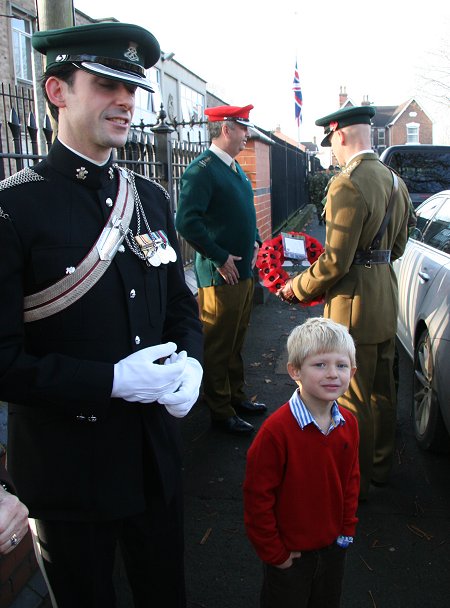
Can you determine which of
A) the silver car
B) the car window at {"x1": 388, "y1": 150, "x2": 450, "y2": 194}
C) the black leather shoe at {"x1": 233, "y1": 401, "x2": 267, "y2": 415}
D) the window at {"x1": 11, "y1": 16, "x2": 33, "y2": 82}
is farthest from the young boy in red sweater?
the window at {"x1": 11, "y1": 16, "x2": 33, "y2": 82}

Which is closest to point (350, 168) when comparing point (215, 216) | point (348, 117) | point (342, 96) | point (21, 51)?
point (348, 117)

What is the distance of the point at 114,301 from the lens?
1.73 m

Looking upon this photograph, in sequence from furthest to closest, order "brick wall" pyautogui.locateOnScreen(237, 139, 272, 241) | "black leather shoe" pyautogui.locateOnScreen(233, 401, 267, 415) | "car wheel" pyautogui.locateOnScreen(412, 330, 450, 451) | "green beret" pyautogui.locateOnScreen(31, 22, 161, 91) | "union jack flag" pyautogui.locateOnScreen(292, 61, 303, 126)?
"union jack flag" pyautogui.locateOnScreen(292, 61, 303, 126)
"brick wall" pyautogui.locateOnScreen(237, 139, 272, 241)
"black leather shoe" pyautogui.locateOnScreen(233, 401, 267, 415)
"car wheel" pyautogui.locateOnScreen(412, 330, 450, 451)
"green beret" pyautogui.locateOnScreen(31, 22, 161, 91)

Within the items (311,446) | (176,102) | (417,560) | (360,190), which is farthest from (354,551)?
(176,102)

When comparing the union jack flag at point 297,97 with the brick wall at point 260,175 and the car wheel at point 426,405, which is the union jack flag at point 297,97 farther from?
the car wheel at point 426,405

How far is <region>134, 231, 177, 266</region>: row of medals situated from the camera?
1.84 metres

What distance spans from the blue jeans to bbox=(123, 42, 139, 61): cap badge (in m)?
1.70

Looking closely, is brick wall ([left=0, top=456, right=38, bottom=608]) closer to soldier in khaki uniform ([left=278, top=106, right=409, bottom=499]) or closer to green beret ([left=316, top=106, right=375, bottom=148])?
soldier in khaki uniform ([left=278, top=106, right=409, bottom=499])

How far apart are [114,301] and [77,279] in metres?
0.14

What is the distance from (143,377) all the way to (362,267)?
190cm

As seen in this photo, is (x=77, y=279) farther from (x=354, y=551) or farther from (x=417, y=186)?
(x=417, y=186)

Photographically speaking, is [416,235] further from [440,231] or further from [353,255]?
[353,255]

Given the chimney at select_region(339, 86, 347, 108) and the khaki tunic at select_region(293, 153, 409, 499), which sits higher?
the chimney at select_region(339, 86, 347, 108)

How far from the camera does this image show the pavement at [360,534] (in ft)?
8.66
